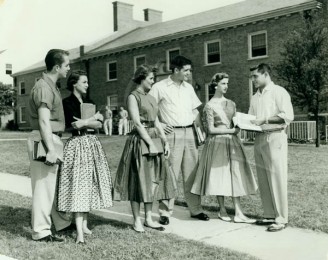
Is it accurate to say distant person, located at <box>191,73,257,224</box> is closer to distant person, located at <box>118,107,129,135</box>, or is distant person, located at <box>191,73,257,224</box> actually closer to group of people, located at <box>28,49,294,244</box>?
group of people, located at <box>28,49,294,244</box>

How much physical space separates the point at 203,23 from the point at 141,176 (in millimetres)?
15346

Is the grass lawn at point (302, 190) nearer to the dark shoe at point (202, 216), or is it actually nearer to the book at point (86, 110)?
the dark shoe at point (202, 216)

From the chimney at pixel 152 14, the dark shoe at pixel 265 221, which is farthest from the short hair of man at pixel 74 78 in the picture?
the dark shoe at pixel 265 221

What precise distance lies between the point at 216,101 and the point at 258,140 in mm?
621

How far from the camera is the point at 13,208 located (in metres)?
5.20

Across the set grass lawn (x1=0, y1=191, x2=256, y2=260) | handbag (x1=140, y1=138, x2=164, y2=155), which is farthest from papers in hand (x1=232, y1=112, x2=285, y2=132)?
grass lawn (x1=0, y1=191, x2=256, y2=260)

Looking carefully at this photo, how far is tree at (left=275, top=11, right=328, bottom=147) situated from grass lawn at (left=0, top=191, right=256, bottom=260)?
9314mm

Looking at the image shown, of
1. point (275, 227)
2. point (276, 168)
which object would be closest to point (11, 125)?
point (276, 168)

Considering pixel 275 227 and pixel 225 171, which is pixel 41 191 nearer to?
pixel 225 171

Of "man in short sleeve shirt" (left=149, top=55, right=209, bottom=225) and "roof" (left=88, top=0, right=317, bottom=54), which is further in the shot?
"roof" (left=88, top=0, right=317, bottom=54)

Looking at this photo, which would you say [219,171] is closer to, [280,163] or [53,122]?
[280,163]

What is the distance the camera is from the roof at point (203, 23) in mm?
15102

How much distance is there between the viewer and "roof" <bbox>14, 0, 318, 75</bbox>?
1510 centimetres

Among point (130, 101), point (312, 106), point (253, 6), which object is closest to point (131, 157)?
point (130, 101)
